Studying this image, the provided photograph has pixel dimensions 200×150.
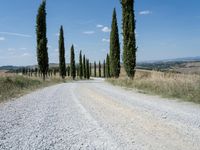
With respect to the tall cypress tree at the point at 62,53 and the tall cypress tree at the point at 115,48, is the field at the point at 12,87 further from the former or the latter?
the tall cypress tree at the point at 62,53

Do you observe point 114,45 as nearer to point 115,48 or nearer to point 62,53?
point 115,48

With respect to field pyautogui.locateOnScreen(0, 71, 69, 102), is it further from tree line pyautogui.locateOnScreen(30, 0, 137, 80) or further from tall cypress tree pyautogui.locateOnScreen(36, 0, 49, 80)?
tall cypress tree pyautogui.locateOnScreen(36, 0, 49, 80)

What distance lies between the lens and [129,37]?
27078 mm

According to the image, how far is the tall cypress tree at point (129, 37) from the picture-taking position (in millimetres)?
26969

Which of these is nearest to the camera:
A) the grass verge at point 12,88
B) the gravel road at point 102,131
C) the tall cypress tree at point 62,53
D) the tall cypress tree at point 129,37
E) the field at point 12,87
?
the gravel road at point 102,131

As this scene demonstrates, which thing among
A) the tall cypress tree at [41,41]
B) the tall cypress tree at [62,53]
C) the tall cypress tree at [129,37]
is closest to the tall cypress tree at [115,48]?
the tall cypress tree at [41,41]

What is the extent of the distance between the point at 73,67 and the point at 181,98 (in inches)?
2540

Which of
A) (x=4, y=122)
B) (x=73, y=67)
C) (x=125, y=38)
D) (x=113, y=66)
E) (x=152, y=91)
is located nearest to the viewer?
(x=4, y=122)

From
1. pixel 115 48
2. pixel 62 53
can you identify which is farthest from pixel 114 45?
pixel 62 53

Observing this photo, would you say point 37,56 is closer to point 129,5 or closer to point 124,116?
point 129,5

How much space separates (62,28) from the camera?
57969 mm

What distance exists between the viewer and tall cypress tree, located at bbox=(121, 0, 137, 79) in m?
27.0

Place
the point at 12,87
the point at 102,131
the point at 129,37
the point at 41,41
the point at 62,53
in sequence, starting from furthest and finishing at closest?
1. the point at 62,53
2. the point at 41,41
3. the point at 129,37
4. the point at 12,87
5. the point at 102,131

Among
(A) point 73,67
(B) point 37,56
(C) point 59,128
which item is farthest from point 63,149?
(A) point 73,67
